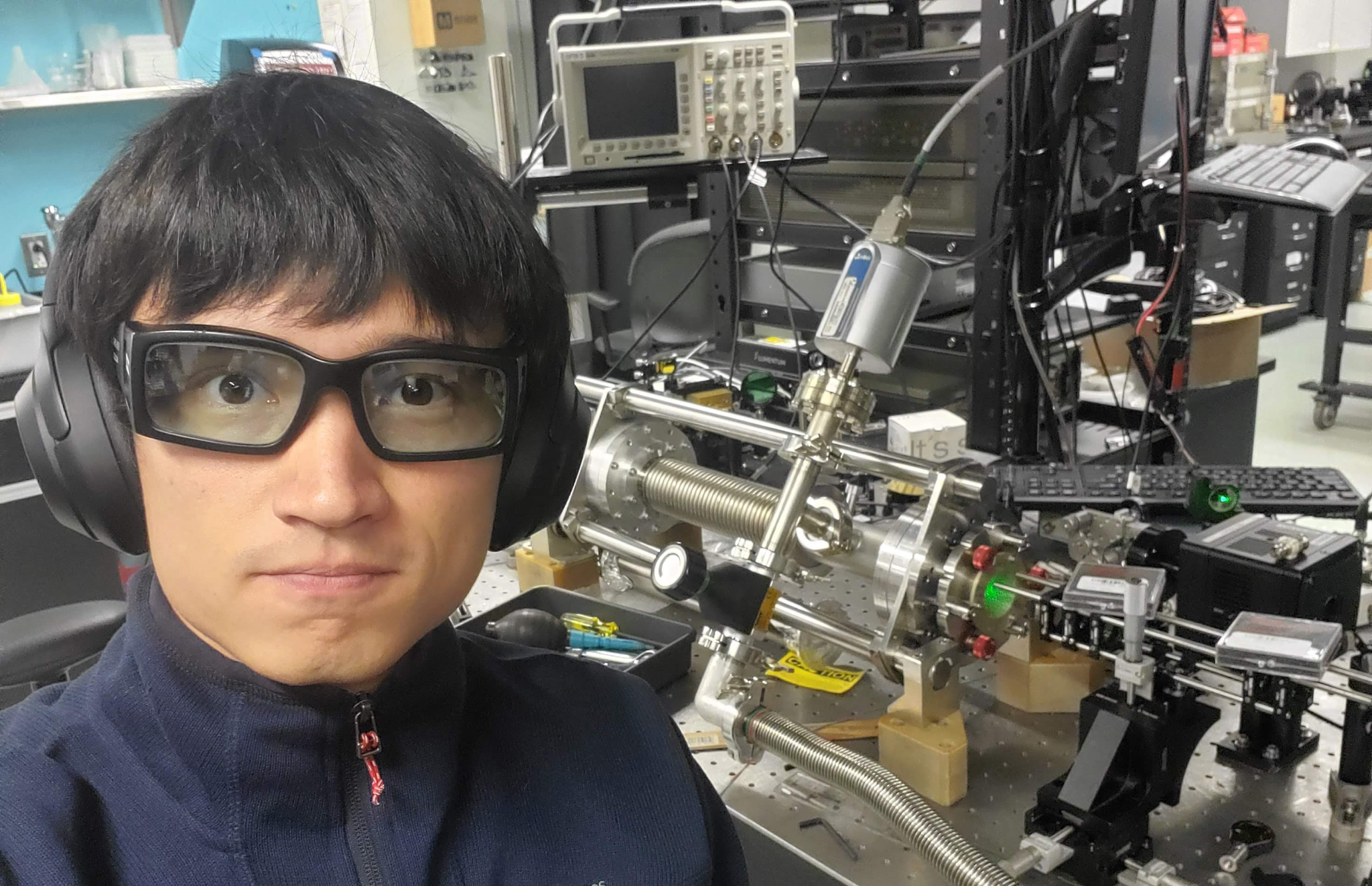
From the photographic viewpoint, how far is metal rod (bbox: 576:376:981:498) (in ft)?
3.37

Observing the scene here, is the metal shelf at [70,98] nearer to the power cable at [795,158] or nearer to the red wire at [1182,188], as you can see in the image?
the power cable at [795,158]

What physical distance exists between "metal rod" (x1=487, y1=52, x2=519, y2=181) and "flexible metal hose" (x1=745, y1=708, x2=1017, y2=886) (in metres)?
0.84

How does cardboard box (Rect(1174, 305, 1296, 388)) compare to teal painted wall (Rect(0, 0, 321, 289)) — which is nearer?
cardboard box (Rect(1174, 305, 1296, 388))

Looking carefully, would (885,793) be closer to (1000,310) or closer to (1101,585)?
(1101,585)

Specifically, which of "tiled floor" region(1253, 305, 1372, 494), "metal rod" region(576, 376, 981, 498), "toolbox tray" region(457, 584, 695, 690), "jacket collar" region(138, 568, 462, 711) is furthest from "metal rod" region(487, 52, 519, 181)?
"tiled floor" region(1253, 305, 1372, 494)

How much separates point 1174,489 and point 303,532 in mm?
839

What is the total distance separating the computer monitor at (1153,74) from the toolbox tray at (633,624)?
0.81 m

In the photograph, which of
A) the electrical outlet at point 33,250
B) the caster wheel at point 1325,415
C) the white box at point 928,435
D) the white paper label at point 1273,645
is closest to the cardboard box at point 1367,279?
the caster wheel at point 1325,415

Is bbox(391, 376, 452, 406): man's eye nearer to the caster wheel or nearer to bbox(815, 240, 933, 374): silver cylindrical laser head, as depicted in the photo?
bbox(815, 240, 933, 374): silver cylindrical laser head

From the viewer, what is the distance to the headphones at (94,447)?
0.58m

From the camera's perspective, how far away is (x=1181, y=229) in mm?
1515

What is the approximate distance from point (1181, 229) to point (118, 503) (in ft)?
4.62

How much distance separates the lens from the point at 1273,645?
0.74 meters

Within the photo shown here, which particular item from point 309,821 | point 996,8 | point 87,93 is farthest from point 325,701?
point 87,93
